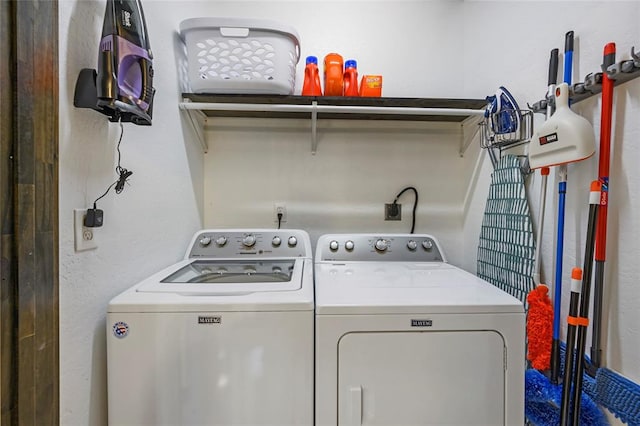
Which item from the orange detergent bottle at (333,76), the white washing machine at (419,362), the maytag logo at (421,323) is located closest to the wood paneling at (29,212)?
the white washing machine at (419,362)

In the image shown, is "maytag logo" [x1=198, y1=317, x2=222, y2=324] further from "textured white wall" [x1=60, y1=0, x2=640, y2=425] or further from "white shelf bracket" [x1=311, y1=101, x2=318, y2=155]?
"white shelf bracket" [x1=311, y1=101, x2=318, y2=155]

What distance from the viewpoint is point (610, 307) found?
0.91 metres

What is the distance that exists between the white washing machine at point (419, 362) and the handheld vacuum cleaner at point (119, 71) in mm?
867

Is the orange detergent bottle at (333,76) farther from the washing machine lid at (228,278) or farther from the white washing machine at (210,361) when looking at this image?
the white washing machine at (210,361)

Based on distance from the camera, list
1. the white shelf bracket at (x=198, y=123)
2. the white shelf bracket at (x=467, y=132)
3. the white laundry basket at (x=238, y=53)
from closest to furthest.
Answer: the white laundry basket at (x=238, y=53) → the white shelf bracket at (x=198, y=123) → the white shelf bracket at (x=467, y=132)

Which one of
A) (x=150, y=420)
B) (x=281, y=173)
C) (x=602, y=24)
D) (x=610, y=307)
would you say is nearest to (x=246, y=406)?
(x=150, y=420)

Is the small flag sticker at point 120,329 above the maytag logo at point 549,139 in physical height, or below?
below

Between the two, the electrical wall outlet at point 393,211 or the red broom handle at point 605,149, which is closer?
the red broom handle at point 605,149

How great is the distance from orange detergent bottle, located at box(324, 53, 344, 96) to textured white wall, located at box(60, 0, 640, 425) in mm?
302

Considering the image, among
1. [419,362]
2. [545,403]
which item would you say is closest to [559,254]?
[545,403]

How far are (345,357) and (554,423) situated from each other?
0.79 meters

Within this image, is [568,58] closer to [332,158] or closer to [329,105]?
[329,105]

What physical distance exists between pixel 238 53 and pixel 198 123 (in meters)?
0.53

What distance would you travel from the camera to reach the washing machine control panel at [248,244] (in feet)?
5.13
